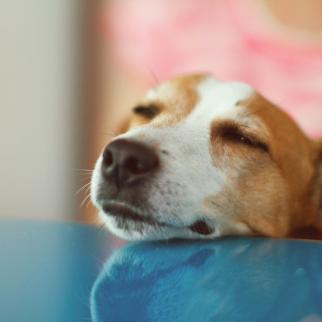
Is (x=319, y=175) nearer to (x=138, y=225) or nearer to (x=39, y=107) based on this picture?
(x=138, y=225)

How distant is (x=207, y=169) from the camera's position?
994mm

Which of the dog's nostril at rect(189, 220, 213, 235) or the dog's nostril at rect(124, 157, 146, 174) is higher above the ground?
the dog's nostril at rect(124, 157, 146, 174)

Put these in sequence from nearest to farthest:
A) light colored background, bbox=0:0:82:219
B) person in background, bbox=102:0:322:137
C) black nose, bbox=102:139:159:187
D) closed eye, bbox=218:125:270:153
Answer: black nose, bbox=102:139:159:187
closed eye, bbox=218:125:270:153
person in background, bbox=102:0:322:137
light colored background, bbox=0:0:82:219

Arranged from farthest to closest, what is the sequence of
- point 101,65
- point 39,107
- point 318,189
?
point 101,65
point 39,107
point 318,189

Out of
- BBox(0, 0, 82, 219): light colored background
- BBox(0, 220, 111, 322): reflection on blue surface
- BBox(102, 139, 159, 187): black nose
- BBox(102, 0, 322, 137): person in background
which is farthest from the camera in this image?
BBox(0, 0, 82, 219): light colored background

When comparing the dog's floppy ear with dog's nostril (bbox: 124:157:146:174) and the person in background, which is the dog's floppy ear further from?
the person in background

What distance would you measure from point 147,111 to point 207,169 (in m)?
0.34

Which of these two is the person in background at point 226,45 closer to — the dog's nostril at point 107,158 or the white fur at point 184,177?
the white fur at point 184,177

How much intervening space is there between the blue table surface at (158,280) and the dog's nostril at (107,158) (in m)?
0.15

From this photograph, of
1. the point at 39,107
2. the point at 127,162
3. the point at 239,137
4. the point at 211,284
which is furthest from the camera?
the point at 39,107

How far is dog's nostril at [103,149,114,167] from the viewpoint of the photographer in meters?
0.88

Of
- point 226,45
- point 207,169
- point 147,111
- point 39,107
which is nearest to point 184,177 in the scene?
point 207,169

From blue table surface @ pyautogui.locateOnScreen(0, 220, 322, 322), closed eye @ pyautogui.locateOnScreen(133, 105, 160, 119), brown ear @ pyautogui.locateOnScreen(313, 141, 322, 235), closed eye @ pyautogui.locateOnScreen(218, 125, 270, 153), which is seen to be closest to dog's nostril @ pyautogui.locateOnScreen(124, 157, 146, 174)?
blue table surface @ pyautogui.locateOnScreen(0, 220, 322, 322)

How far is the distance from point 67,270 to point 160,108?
64cm
